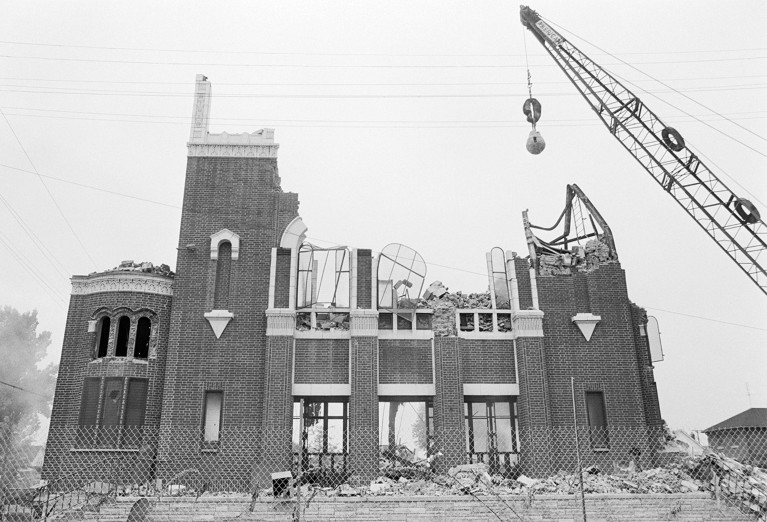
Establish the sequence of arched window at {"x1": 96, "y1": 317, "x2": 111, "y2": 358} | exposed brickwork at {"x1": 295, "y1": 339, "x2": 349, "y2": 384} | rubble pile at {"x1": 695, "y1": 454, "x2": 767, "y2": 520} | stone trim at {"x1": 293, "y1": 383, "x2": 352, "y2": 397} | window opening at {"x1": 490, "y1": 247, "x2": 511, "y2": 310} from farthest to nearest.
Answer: window opening at {"x1": 490, "y1": 247, "x2": 511, "y2": 310}
arched window at {"x1": 96, "y1": 317, "x2": 111, "y2": 358}
exposed brickwork at {"x1": 295, "y1": 339, "x2": 349, "y2": 384}
stone trim at {"x1": 293, "y1": 383, "x2": 352, "y2": 397}
rubble pile at {"x1": 695, "y1": 454, "x2": 767, "y2": 520}

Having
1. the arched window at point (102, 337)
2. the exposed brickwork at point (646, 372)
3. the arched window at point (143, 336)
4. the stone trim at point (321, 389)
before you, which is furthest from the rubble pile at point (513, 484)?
the arched window at point (102, 337)

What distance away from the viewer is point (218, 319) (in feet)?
80.8

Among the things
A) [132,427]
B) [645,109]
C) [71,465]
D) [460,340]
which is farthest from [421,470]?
[645,109]

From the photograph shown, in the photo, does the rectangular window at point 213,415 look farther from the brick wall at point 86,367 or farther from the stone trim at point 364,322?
the stone trim at point 364,322

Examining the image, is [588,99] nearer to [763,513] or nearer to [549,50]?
[549,50]

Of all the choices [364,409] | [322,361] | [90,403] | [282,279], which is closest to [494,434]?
[364,409]

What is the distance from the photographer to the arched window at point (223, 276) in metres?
25.2

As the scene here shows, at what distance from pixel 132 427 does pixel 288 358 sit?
6059 mm

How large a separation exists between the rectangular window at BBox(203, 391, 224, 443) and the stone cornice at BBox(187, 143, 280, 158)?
9.64 metres

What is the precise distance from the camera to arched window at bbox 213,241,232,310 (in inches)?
993

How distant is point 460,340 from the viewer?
24.9 m

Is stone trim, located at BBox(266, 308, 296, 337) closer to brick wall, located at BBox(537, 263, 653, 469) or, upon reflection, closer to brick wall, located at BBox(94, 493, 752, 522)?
brick wall, located at BBox(94, 493, 752, 522)

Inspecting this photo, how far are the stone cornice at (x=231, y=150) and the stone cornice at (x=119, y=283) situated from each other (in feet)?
17.8

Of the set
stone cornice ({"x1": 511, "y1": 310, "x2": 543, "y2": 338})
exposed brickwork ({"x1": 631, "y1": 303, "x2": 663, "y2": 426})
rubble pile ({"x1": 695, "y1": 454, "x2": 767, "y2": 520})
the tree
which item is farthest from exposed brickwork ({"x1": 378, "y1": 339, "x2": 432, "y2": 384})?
the tree
